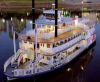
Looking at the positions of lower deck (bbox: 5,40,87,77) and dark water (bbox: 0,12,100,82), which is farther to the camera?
dark water (bbox: 0,12,100,82)

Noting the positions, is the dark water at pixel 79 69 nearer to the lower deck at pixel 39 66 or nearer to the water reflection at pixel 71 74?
the water reflection at pixel 71 74

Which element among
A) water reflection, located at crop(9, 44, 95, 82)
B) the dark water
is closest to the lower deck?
water reflection, located at crop(9, 44, 95, 82)

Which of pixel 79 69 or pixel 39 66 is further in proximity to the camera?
pixel 79 69

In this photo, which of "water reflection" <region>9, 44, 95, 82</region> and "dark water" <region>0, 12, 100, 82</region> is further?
"dark water" <region>0, 12, 100, 82</region>

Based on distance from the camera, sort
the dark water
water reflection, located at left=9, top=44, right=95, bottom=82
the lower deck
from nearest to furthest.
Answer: the lower deck → water reflection, located at left=9, top=44, right=95, bottom=82 → the dark water

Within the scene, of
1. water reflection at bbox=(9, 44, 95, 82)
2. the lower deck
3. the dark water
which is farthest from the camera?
the dark water

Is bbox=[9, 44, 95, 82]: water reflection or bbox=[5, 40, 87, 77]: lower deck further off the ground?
bbox=[5, 40, 87, 77]: lower deck

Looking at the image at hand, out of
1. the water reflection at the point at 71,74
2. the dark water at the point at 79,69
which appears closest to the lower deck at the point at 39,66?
the water reflection at the point at 71,74

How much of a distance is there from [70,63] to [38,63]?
664 centimetres

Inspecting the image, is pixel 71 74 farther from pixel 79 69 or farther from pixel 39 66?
pixel 39 66

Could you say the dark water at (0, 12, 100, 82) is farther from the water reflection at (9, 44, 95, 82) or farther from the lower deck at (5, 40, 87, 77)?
the lower deck at (5, 40, 87, 77)

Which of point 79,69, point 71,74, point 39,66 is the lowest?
point 71,74

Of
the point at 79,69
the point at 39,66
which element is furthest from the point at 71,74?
the point at 39,66

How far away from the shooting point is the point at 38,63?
88.0ft
